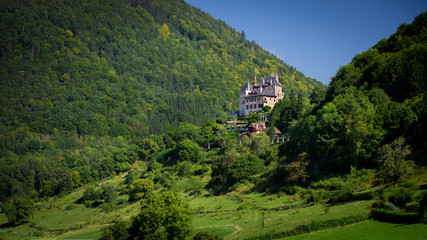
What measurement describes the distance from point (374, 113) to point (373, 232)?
27.4 metres

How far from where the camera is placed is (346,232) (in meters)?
32.5

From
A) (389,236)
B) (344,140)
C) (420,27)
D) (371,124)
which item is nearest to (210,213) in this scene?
(344,140)

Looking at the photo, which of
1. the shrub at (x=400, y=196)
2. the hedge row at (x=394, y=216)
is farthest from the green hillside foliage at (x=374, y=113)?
the hedge row at (x=394, y=216)

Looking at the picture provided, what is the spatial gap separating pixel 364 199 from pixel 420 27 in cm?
4732

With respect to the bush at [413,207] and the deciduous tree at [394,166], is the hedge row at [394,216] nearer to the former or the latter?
→ the bush at [413,207]

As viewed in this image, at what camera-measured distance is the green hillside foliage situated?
50312mm

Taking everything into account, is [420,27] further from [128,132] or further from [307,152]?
[128,132]

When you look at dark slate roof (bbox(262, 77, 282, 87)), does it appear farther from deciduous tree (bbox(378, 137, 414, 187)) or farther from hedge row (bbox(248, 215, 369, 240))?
hedge row (bbox(248, 215, 369, 240))

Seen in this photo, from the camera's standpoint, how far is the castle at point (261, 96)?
11588 cm

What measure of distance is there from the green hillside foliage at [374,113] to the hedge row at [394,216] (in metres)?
7.94

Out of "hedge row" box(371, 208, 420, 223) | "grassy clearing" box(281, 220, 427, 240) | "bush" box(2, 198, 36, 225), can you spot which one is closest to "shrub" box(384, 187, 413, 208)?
"hedge row" box(371, 208, 420, 223)

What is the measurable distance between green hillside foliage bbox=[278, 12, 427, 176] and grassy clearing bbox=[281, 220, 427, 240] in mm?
10258

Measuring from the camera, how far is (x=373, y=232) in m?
31.0

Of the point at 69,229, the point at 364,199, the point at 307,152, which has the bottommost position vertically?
the point at 69,229
